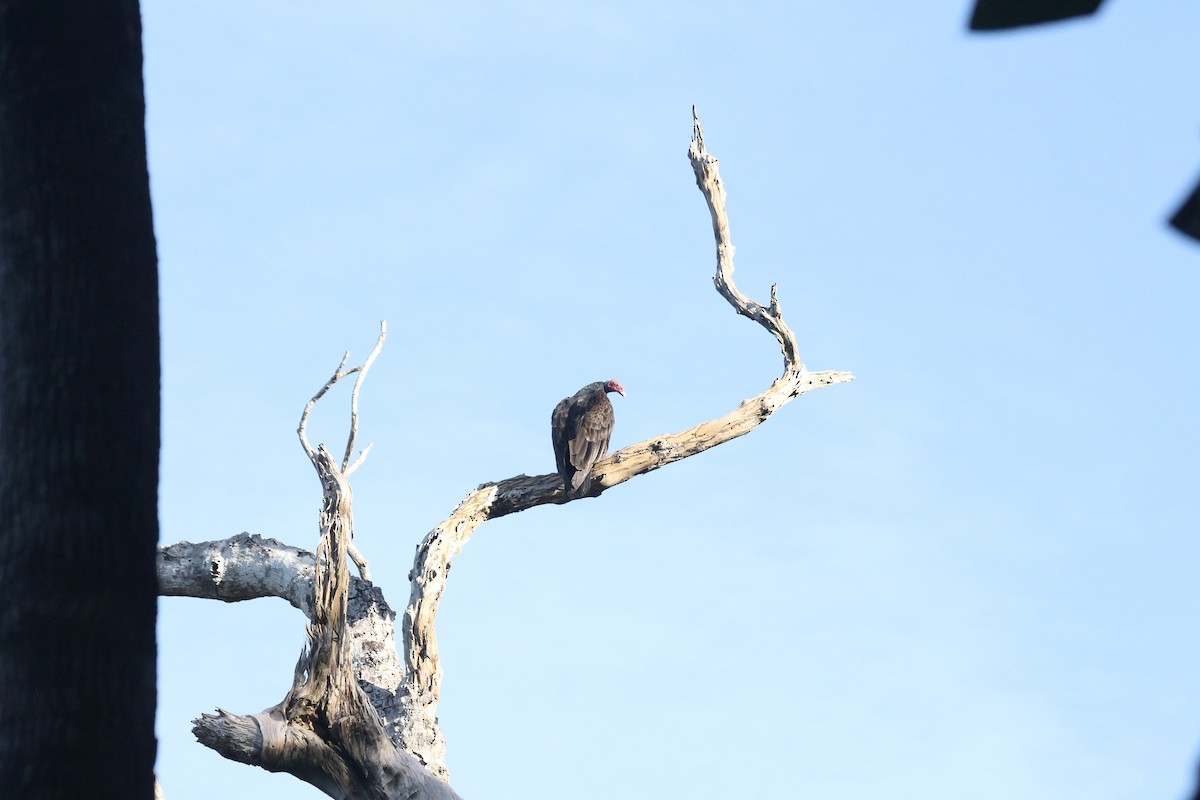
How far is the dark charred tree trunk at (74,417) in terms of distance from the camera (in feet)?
6.53

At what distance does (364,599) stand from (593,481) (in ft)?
7.61

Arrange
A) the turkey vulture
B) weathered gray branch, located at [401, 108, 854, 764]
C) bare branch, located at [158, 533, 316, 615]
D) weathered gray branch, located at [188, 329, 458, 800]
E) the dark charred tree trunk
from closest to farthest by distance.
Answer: the dark charred tree trunk
weathered gray branch, located at [188, 329, 458, 800]
bare branch, located at [158, 533, 316, 615]
weathered gray branch, located at [401, 108, 854, 764]
the turkey vulture

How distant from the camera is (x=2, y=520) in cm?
205

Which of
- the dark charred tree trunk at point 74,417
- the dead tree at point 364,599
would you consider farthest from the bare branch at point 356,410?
the dark charred tree trunk at point 74,417

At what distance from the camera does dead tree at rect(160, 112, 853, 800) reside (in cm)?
555

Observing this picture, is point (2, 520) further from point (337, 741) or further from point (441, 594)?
point (441, 594)

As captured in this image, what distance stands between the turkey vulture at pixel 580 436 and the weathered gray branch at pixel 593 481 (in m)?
0.11

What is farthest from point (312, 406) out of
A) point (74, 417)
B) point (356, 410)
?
point (74, 417)

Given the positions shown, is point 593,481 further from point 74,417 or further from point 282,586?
point 74,417

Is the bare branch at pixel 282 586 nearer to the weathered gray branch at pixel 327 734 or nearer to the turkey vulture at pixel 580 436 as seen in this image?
the turkey vulture at pixel 580 436

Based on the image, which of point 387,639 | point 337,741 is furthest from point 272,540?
point 337,741

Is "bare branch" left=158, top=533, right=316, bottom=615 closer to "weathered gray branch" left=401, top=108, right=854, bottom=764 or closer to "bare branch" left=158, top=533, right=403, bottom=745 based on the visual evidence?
"bare branch" left=158, top=533, right=403, bottom=745

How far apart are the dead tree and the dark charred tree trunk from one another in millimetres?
3510

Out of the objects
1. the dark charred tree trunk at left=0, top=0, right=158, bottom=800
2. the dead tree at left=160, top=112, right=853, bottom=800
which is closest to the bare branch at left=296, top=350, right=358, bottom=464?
the dead tree at left=160, top=112, right=853, bottom=800
